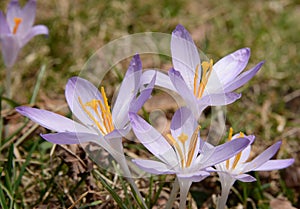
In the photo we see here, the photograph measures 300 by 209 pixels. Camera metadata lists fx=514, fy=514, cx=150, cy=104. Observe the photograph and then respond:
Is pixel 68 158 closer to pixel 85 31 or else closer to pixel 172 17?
pixel 85 31

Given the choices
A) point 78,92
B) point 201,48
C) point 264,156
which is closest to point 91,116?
point 78,92

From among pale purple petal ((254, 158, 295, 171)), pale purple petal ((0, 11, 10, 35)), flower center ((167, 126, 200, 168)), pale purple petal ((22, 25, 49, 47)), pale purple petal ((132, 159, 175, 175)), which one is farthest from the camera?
pale purple petal ((22, 25, 49, 47))

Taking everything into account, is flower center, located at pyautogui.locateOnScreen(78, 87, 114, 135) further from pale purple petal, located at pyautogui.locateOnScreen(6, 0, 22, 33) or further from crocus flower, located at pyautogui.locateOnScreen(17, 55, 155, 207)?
pale purple petal, located at pyautogui.locateOnScreen(6, 0, 22, 33)

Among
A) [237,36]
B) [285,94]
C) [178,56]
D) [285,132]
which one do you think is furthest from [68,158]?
[237,36]

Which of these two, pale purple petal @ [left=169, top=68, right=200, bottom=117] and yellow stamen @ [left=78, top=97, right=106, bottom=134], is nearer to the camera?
pale purple petal @ [left=169, top=68, right=200, bottom=117]

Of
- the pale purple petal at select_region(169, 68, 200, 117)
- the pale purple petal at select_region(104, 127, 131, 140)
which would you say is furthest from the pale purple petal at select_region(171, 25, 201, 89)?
the pale purple petal at select_region(104, 127, 131, 140)

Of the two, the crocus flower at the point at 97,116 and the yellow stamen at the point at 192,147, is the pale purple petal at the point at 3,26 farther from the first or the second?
the yellow stamen at the point at 192,147
